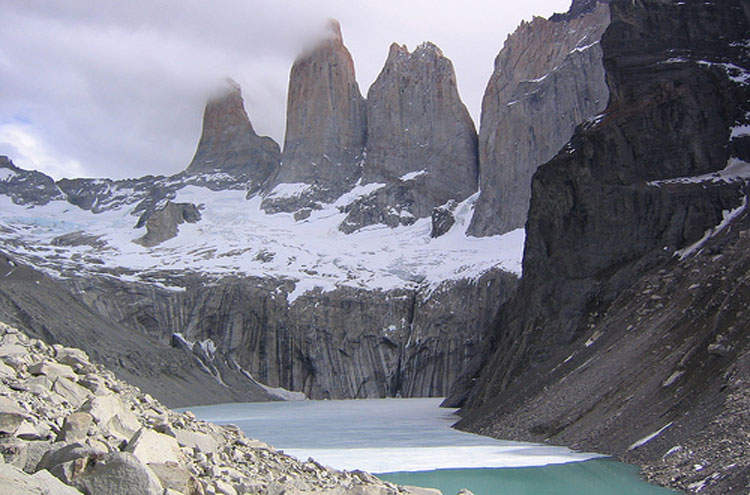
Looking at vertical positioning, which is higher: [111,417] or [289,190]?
[289,190]

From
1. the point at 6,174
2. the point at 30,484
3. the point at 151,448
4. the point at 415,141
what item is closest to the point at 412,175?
the point at 415,141

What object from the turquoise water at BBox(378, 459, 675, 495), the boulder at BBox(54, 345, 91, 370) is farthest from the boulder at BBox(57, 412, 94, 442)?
the turquoise water at BBox(378, 459, 675, 495)

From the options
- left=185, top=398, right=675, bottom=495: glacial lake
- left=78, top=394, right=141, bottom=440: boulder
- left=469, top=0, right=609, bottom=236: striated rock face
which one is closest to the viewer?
left=78, top=394, right=141, bottom=440: boulder

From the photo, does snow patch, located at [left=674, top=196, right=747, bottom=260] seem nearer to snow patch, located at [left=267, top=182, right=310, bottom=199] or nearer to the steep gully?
the steep gully

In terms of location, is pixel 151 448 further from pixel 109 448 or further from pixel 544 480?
pixel 544 480

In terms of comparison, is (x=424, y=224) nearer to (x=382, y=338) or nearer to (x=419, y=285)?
(x=419, y=285)

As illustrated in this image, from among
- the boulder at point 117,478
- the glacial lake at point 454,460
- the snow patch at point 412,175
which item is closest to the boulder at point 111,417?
the boulder at point 117,478

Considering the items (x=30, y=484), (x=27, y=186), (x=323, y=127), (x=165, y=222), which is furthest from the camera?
(x=27, y=186)
